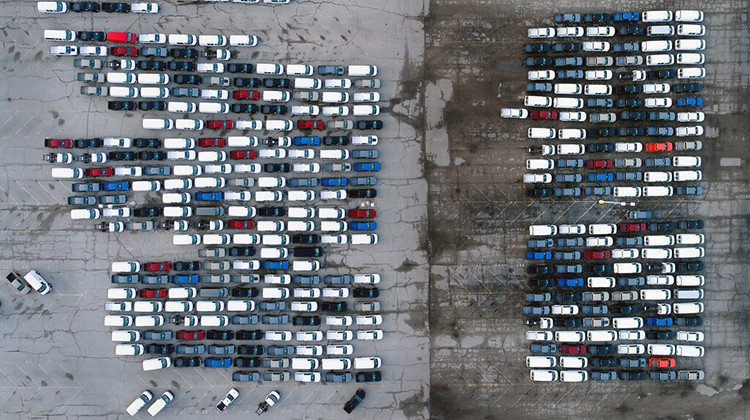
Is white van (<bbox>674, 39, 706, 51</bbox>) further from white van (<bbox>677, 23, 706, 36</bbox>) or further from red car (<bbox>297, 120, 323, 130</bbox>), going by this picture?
red car (<bbox>297, 120, 323, 130</bbox>)

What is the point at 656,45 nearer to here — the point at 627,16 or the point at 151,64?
the point at 627,16

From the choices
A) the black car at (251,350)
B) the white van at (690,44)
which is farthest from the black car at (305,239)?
the white van at (690,44)

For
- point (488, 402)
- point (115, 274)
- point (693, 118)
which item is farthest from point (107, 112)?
point (693, 118)

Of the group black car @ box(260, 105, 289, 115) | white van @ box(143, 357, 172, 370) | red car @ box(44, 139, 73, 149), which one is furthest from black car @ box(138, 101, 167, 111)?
white van @ box(143, 357, 172, 370)

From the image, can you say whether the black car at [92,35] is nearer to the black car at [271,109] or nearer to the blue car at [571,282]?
the black car at [271,109]

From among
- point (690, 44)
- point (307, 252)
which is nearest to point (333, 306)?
point (307, 252)

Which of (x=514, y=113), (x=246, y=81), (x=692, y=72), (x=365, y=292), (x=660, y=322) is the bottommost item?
(x=660, y=322)
